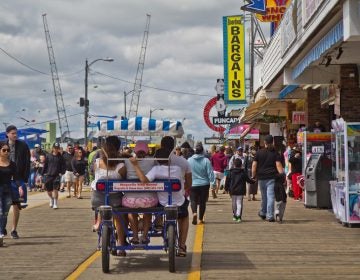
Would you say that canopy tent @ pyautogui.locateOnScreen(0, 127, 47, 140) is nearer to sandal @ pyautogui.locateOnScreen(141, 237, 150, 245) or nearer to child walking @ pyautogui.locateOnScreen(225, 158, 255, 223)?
child walking @ pyautogui.locateOnScreen(225, 158, 255, 223)

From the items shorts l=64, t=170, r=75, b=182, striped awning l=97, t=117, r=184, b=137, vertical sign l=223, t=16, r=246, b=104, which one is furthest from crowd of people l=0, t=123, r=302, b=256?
vertical sign l=223, t=16, r=246, b=104

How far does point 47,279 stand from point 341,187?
24.2 feet

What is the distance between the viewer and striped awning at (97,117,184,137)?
11.0 m

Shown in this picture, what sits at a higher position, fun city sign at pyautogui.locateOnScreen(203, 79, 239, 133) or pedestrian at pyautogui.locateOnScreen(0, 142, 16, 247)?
fun city sign at pyautogui.locateOnScreen(203, 79, 239, 133)

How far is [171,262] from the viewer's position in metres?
8.94

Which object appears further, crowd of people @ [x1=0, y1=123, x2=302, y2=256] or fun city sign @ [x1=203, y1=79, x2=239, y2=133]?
fun city sign @ [x1=203, y1=79, x2=239, y2=133]

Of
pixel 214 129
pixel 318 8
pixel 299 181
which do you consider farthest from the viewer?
pixel 214 129

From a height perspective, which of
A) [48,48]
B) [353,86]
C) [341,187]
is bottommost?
[341,187]

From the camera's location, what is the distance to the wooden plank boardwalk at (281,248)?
29.7 ft

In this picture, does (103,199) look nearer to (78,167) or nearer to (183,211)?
(183,211)

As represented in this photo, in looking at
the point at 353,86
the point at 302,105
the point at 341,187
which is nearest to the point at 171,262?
the point at 341,187

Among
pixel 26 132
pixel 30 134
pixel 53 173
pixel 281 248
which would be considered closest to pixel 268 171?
pixel 281 248

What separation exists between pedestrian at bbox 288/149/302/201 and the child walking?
5.87 m

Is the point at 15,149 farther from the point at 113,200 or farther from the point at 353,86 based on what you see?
the point at 353,86
